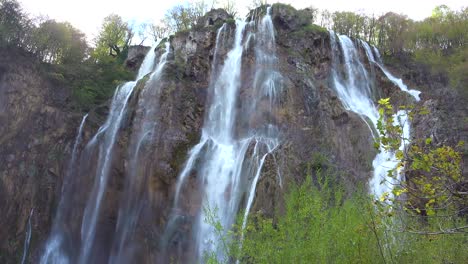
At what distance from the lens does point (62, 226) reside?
20438 millimetres

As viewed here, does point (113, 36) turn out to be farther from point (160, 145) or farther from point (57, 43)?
point (160, 145)

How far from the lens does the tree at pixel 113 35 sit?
38.8 metres

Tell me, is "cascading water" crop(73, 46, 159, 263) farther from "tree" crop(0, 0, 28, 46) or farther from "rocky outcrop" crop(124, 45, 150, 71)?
"rocky outcrop" crop(124, 45, 150, 71)

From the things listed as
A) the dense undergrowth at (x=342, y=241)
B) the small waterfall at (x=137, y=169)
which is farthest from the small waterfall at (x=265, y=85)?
the dense undergrowth at (x=342, y=241)

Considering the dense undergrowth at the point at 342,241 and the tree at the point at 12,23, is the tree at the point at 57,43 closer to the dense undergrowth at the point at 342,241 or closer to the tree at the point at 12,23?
the tree at the point at 12,23

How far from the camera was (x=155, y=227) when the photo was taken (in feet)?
60.0

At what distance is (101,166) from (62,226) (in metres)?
3.60

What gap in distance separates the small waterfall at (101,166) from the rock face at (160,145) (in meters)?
0.39

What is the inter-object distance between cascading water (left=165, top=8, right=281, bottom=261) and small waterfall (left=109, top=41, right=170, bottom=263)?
7.11ft

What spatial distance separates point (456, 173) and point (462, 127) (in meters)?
17.6

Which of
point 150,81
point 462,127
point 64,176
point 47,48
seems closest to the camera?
point 462,127

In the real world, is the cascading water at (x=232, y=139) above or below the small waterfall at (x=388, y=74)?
below

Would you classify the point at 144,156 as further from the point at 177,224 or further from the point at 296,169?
the point at 296,169

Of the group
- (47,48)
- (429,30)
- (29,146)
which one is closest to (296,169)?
(29,146)
